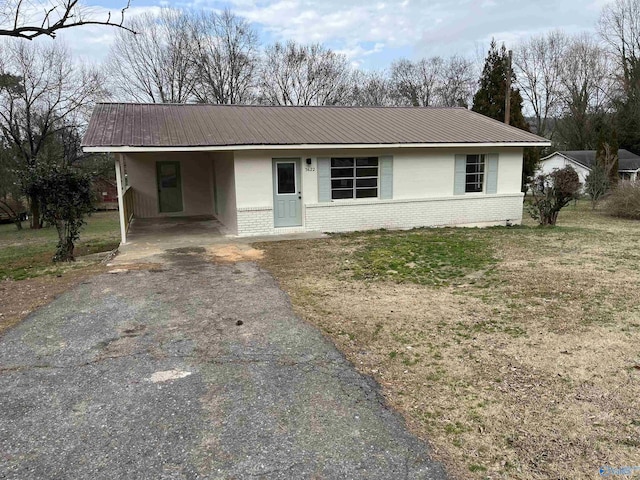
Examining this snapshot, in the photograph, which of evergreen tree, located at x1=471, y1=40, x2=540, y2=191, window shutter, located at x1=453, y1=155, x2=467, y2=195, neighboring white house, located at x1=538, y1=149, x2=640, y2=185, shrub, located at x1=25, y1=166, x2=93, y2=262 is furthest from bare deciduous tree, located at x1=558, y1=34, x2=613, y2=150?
shrub, located at x1=25, y1=166, x2=93, y2=262

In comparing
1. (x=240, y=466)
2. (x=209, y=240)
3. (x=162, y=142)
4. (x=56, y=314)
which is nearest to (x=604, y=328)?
(x=240, y=466)

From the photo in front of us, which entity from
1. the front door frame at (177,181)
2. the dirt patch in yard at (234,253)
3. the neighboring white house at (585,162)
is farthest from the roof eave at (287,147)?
the neighboring white house at (585,162)

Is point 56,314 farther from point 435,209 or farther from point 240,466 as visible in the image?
point 435,209

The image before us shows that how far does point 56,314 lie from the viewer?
549 centimetres

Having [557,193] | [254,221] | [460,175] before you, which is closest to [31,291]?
[254,221]

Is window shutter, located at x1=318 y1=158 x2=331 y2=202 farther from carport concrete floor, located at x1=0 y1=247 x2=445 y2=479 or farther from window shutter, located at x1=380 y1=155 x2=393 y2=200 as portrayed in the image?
carport concrete floor, located at x1=0 y1=247 x2=445 y2=479

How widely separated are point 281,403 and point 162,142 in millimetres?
8538

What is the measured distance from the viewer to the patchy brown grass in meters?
2.87

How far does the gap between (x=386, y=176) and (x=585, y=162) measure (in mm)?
26213

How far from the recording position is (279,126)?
41.5 feet

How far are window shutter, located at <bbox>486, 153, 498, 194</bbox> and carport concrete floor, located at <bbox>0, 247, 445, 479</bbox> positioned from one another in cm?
984

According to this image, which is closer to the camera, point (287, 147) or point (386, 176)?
point (287, 147)

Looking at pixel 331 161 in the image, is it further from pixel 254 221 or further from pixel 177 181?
pixel 177 181

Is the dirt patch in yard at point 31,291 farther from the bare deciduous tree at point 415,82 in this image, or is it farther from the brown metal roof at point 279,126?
the bare deciduous tree at point 415,82
